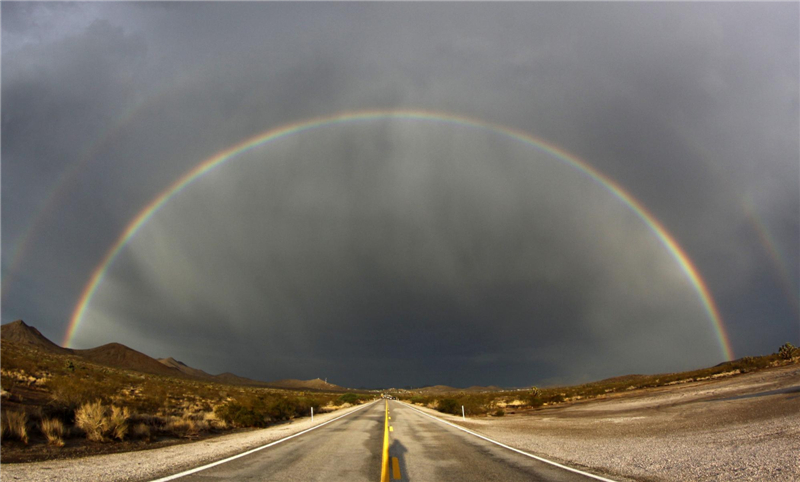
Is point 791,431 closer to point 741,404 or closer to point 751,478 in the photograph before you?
point 751,478

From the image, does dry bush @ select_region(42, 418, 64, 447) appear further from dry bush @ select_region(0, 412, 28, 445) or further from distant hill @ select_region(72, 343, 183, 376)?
distant hill @ select_region(72, 343, 183, 376)

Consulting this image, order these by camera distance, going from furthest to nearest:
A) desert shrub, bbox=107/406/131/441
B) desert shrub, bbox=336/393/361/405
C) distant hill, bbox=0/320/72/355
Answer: distant hill, bbox=0/320/72/355, desert shrub, bbox=336/393/361/405, desert shrub, bbox=107/406/131/441

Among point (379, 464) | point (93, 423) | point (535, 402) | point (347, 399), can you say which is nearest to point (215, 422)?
point (93, 423)

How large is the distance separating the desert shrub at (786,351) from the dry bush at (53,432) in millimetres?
59686

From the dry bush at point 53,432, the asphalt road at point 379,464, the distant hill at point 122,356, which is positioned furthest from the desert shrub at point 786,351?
the distant hill at point 122,356

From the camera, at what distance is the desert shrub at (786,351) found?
44.0 meters

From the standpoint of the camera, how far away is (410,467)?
34.8 feet

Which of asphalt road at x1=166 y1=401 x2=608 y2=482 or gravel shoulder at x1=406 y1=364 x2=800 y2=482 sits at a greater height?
asphalt road at x1=166 y1=401 x2=608 y2=482

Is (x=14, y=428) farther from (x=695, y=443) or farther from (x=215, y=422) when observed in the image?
(x=695, y=443)

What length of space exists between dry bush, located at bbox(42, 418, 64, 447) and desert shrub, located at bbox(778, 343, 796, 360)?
5969cm

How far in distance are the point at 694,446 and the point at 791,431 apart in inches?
110

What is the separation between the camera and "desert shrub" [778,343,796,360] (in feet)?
144

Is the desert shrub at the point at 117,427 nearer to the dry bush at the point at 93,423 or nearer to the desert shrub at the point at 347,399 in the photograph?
the dry bush at the point at 93,423

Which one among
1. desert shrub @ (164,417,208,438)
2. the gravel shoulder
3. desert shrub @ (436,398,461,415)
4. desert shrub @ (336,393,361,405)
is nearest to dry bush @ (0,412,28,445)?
desert shrub @ (164,417,208,438)
